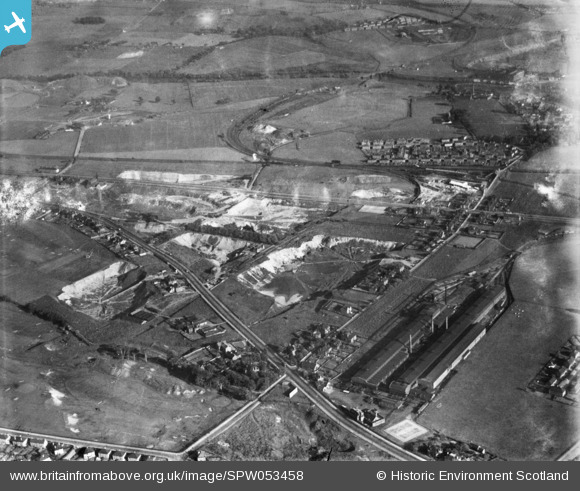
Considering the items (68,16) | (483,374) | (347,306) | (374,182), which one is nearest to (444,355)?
(483,374)

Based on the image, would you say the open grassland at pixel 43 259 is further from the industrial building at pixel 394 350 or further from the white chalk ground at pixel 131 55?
the white chalk ground at pixel 131 55

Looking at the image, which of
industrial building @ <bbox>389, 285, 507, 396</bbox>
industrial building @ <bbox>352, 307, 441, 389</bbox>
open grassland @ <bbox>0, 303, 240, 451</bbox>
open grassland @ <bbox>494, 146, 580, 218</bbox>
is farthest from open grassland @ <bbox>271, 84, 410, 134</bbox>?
open grassland @ <bbox>0, 303, 240, 451</bbox>

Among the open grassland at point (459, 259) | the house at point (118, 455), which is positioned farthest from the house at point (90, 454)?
the open grassland at point (459, 259)

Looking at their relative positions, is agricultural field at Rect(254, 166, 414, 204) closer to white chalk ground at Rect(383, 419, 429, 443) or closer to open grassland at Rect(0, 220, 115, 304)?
open grassland at Rect(0, 220, 115, 304)

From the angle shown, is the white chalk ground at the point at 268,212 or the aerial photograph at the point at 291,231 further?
the white chalk ground at the point at 268,212

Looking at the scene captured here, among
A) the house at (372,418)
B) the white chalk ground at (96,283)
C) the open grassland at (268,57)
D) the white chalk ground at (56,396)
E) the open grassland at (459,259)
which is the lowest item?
the open grassland at (268,57)

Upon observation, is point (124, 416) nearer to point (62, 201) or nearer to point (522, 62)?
point (62, 201)
